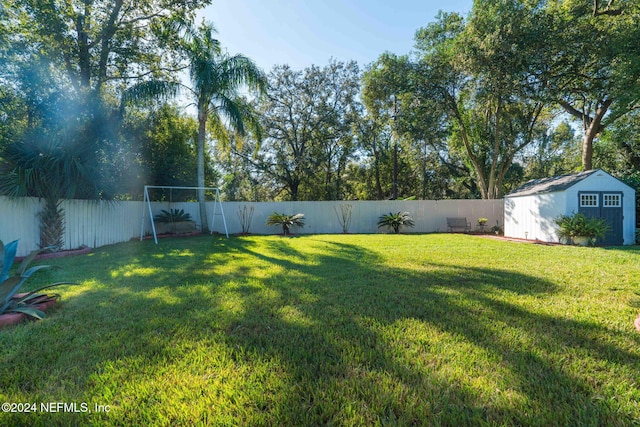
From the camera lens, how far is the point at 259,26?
9.39 meters

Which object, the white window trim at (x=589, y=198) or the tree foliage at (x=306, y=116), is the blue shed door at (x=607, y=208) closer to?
the white window trim at (x=589, y=198)

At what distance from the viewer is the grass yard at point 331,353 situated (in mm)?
1483

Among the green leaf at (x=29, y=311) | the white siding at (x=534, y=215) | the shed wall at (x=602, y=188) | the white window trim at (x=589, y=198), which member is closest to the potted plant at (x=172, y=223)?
the green leaf at (x=29, y=311)

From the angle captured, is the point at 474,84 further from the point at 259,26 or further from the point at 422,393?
the point at 422,393

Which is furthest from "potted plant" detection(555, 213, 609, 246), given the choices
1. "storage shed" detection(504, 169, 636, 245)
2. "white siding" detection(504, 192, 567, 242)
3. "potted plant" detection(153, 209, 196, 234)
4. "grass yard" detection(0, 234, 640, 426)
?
"potted plant" detection(153, 209, 196, 234)

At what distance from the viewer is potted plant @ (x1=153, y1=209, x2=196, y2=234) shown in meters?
11.2

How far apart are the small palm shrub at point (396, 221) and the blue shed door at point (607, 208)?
229 inches

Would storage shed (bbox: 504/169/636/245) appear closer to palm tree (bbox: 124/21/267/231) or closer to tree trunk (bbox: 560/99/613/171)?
tree trunk (bbox: 560/99/613/171)

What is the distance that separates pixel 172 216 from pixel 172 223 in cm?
29

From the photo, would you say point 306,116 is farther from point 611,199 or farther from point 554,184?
point 611,199

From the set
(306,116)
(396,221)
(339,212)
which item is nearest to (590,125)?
(396,221)

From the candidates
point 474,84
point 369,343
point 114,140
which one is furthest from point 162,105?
point 474,84

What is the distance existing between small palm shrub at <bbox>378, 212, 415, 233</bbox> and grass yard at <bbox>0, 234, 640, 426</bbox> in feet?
27.8

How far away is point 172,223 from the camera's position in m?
11.2
